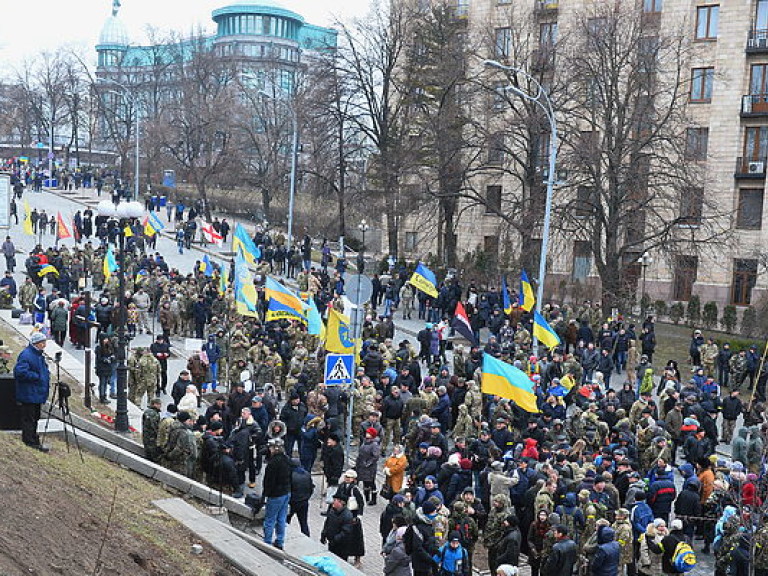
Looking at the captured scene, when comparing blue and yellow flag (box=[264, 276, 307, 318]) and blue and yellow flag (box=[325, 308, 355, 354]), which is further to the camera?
blue and yellow flag (box=[264, 276, 307, 318])

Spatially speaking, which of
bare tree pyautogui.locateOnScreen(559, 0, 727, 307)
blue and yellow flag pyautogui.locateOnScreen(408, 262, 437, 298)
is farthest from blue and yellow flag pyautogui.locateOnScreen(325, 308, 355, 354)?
bare tree pyautogui.locateOnScreen(559, 0, 727, 307)

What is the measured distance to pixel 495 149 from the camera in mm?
35406

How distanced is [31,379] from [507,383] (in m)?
8.07

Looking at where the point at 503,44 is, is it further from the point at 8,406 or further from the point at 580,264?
the point at 8,406

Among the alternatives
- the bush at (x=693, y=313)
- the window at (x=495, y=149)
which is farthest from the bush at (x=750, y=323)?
the window at (x=495, y=149)

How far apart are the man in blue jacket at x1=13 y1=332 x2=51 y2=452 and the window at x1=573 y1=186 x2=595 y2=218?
2316 centimetres

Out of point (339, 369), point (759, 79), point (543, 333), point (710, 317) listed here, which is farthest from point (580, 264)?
point (339, 369)

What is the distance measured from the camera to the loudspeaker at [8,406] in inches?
480

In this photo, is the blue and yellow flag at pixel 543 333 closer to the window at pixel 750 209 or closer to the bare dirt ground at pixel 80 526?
the bare dirt ground at pixel 80 526

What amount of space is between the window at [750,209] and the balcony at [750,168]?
74 cm

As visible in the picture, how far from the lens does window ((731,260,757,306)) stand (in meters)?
42.7

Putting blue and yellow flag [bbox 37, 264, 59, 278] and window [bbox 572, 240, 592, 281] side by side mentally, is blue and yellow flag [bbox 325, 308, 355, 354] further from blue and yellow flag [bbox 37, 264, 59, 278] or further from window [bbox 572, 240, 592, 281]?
window [bbox 572, 240, 592, 281]

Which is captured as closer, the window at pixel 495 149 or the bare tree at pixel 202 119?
the window at pixel 495 149

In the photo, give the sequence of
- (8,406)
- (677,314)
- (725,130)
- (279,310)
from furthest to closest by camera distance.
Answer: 1. (725,130)
2. (677,314)
3. (279,310)
4. (8,406)
